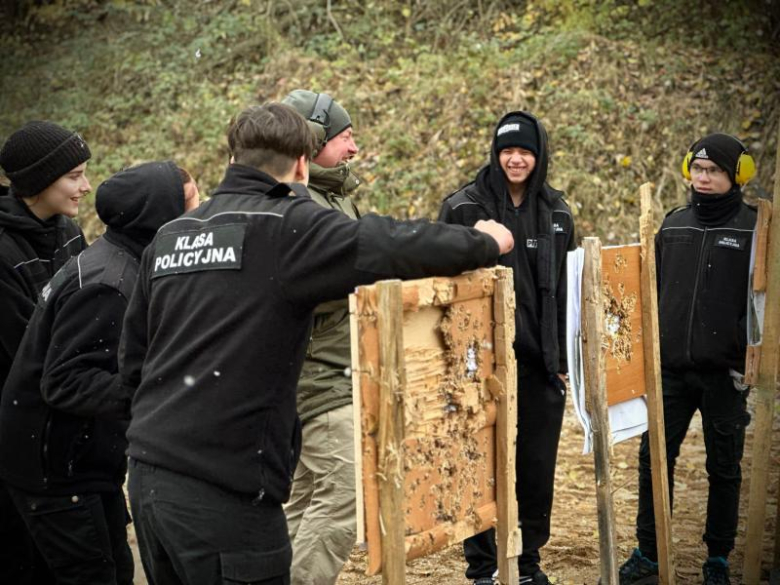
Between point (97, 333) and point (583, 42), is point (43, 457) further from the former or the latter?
point (583, 42)

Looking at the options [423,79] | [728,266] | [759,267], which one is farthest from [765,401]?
[423,79]

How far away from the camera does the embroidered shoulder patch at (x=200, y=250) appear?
9.38 feet

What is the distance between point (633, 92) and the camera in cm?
1230

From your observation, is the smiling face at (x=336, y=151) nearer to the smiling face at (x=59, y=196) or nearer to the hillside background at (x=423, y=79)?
the smiling face at (x=59, y=196)

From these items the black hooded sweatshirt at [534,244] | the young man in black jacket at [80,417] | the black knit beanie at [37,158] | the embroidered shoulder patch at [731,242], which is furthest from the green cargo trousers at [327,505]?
the embroidered shoulder patch at [731,242]

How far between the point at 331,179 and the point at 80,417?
5.09 feet

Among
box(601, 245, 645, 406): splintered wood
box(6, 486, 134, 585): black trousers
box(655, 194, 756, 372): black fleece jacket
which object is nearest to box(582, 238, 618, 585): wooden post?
box(601, 245, 645, 406): splintered wood

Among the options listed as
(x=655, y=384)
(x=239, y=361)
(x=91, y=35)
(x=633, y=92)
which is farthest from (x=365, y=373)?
(x=91, y=35)

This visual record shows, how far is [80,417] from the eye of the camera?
370cm

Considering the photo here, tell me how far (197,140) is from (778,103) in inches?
311

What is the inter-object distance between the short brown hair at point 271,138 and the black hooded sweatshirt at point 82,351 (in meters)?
0.66

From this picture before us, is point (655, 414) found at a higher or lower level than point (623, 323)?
lower

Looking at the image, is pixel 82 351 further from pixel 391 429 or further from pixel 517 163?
pixel 517 163

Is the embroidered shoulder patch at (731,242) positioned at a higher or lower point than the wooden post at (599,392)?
higher
